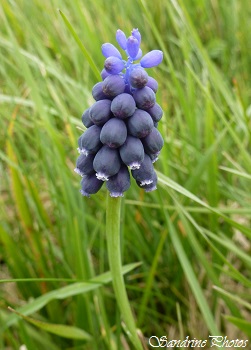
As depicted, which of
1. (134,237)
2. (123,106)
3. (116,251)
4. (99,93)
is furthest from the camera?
(134,237)

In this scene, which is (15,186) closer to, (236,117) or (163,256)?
(163,256)

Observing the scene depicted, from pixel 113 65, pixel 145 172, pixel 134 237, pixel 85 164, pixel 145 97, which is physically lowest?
pixel 134 237

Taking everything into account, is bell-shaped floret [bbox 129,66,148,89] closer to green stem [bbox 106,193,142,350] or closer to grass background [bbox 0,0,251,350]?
green stem [bbox 106,193,142,350]

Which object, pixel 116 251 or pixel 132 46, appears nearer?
pixel 132 46

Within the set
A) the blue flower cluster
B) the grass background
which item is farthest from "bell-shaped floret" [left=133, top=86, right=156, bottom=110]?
the grass background

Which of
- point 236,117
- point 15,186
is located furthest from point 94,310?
point 236,117

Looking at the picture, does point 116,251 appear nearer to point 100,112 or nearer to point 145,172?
point 145,172

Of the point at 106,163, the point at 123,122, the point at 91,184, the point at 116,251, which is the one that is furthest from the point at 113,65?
the point at 116,251
